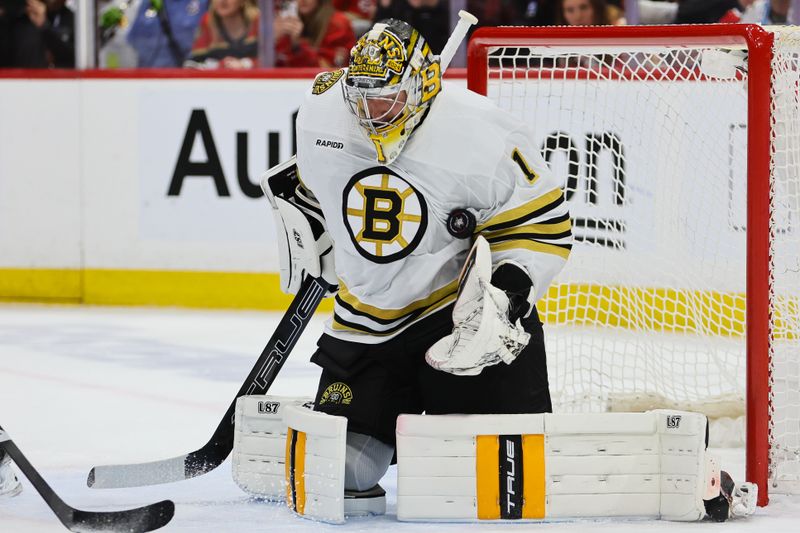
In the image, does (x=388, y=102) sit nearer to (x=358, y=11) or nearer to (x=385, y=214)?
(x=385, y=214)

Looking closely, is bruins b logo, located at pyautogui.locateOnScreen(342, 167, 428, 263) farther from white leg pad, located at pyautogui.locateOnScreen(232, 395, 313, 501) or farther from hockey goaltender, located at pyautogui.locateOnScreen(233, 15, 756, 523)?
white leg pad, located at pyautogui.locateOnScreen(232, 395, 313, 501)

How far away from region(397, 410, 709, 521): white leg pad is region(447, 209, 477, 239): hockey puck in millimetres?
325

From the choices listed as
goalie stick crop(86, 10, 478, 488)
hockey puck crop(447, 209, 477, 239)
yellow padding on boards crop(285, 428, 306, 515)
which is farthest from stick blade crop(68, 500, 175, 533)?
hockey puck crop(447, 209, 477, 239)

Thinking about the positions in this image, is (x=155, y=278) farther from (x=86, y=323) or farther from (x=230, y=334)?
(x=230, y=334)

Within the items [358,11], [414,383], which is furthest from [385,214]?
[358,11]

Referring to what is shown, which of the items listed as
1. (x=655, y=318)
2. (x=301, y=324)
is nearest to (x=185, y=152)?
(x=655, y=318)

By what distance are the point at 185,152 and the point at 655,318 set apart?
2272 mm

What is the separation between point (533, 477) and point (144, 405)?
158cm

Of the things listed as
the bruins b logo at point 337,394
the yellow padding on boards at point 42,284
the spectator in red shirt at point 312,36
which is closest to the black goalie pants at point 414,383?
the bruins b logo at point 337,394

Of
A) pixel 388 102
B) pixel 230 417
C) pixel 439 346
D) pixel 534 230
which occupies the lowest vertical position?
pixel 230 417

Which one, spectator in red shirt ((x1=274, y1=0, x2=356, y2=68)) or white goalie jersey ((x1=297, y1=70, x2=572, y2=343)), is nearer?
white goalie jersey ((x1=297, y1=70, x2=572, y2=343))

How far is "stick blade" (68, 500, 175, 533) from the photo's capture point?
7.55 ft

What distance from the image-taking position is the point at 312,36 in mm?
5535

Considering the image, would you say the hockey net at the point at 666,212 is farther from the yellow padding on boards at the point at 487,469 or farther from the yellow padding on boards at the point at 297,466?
the yellow padding on boards at the point at 297,466
